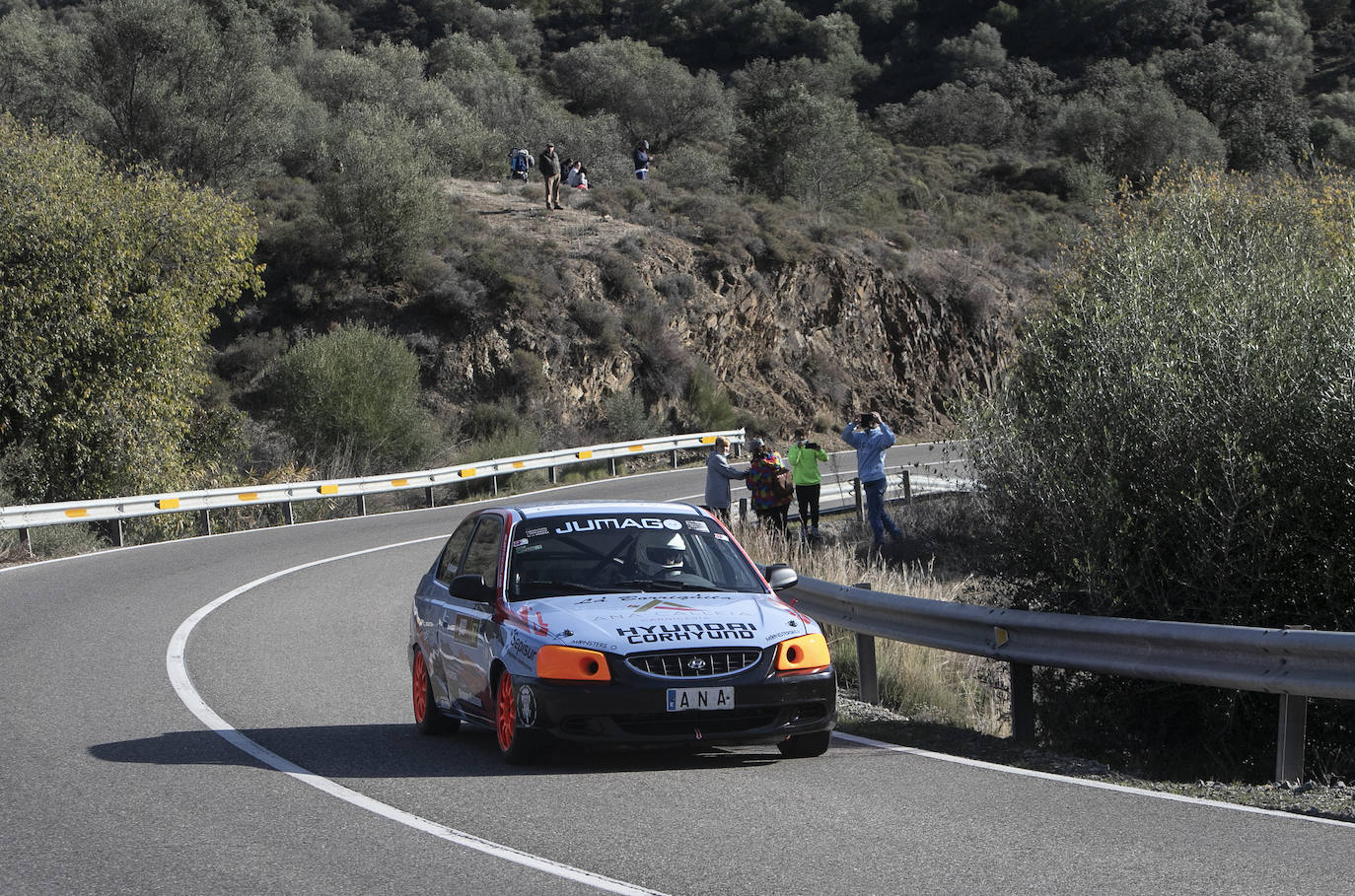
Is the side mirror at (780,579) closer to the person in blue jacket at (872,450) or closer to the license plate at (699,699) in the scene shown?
the license plate at (699,699)

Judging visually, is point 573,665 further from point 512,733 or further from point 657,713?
point 512,733

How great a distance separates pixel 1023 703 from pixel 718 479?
9.93 meters

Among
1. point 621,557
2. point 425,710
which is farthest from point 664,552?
point 425,710

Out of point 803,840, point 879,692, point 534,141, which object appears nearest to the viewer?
point 803,840

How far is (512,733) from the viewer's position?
7.32m

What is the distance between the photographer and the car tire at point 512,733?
7227mm

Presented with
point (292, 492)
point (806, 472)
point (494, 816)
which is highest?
point (494, 816)

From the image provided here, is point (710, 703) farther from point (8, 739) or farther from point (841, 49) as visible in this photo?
point (841, 49)

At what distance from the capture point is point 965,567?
58.5 feet

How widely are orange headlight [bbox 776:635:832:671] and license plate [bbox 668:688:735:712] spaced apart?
343 mm

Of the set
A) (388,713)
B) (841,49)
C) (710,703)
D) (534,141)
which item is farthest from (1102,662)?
(841,49)

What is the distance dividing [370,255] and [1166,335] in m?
36.6

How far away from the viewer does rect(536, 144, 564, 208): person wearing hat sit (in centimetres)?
4738

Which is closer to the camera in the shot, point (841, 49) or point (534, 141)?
point (534, 141)
